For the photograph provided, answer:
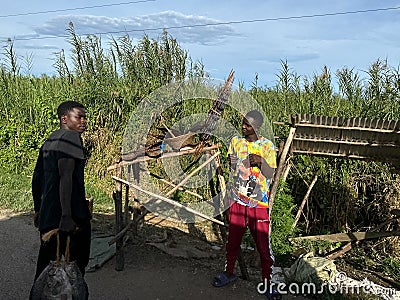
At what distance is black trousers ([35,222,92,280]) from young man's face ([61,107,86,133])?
75cm

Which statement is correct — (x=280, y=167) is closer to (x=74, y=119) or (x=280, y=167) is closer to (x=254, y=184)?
(x=254, y=184)

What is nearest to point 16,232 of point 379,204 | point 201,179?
point 201,179

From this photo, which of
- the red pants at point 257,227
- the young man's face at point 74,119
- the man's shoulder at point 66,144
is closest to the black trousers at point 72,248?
the man's shoulder at point 66,144

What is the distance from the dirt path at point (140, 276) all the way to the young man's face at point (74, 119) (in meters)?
1.68

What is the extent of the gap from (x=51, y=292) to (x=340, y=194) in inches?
190

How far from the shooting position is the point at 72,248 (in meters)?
3.25

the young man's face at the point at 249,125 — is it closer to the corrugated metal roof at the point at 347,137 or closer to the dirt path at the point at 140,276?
the corrugated metal roof at the point at 347,137

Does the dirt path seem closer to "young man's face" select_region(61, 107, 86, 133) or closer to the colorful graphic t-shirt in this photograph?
the colorful graphic t-shirt

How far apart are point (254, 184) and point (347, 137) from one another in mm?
1304

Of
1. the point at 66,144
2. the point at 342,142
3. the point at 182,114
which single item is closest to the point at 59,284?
the point at 66,144

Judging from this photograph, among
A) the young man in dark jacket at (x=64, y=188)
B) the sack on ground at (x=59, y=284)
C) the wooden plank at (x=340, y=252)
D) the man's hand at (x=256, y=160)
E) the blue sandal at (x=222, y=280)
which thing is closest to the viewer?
the sack on ground at (x=59, y=284)

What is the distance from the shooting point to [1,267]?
4.53m

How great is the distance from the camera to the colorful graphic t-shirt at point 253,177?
3973 millimetres

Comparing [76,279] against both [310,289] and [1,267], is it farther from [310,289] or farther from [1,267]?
[310,289]
